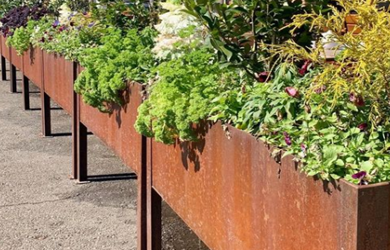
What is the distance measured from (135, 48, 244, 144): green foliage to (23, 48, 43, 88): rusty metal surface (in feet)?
16.4

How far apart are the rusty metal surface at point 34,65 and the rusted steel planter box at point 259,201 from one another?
16.5 feet

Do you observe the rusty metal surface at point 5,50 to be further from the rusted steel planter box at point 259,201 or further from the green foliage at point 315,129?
the green foliage at point 315,129

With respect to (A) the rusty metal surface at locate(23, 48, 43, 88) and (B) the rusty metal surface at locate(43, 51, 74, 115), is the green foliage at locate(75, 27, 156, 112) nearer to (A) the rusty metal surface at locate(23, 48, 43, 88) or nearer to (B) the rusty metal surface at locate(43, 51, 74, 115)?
(B) the rusty metal surface at locate(43, 51, 74, 115)

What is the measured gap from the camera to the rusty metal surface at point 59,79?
21.0 feet

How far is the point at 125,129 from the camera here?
4379mm

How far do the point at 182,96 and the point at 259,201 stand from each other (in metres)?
0.83

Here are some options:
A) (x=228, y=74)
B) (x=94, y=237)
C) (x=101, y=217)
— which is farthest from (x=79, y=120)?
(x=228, y=74)

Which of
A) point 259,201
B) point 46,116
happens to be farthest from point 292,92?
point 46,116

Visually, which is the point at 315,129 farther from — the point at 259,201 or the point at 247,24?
the point at 247,24

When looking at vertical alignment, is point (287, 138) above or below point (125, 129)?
above

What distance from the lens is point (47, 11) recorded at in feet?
35.4

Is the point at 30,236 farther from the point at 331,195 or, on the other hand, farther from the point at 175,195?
the point at 331,195

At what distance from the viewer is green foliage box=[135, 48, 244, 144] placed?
9.40 ft

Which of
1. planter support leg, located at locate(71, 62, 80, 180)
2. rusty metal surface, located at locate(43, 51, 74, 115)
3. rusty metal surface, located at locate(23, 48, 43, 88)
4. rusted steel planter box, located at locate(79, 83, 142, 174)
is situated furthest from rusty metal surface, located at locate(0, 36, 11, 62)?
rusted steel planter box, located at locate(79, 83, 142, 174)
